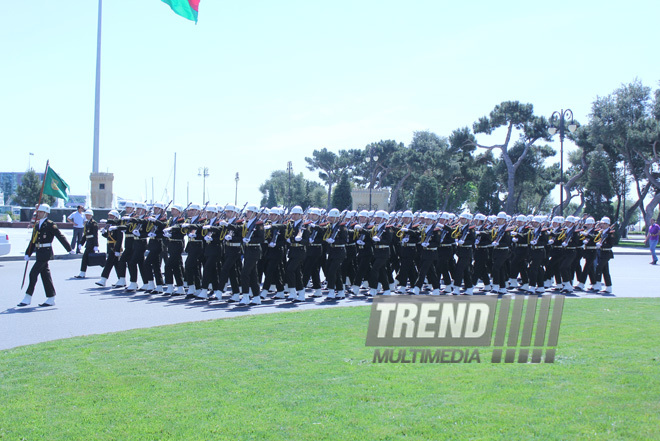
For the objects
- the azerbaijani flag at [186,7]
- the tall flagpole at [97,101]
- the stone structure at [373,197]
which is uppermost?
the tall flagpole at [97,101]

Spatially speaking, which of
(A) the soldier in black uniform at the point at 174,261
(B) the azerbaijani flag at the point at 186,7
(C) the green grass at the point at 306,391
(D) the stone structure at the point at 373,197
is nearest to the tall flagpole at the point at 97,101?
(D) the stone structure at the point at 373,197

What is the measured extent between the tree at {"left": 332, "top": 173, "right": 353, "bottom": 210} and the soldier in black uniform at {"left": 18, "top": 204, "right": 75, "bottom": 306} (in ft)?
192

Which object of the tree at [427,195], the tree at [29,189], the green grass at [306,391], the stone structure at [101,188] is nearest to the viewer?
the green grass at [306,391]

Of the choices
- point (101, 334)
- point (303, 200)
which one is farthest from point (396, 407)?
point (303, 200)

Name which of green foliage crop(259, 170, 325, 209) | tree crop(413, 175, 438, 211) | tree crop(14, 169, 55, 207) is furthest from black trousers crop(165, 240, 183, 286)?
tree crop(14, 169, 55, 207)

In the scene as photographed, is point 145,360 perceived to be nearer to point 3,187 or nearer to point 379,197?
point 379,197

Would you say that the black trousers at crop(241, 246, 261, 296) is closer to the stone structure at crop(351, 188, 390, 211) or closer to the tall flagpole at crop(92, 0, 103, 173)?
the tall flagpole at crop(92, 0, 103, 173)

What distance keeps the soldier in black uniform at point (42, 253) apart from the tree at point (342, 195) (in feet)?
192

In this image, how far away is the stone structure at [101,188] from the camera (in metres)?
63.6

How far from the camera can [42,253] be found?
39.0 ft

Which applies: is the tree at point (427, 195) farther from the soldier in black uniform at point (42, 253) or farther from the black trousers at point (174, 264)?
the soldier in black uniform at point (42, 253)

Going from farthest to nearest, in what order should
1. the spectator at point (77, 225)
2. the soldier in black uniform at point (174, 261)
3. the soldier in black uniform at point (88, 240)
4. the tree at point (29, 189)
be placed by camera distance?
the tree at point (29, 189), the spectator at point (77, 225), the soldier in black uniform at point (88, 240), the soldier in black uniform at point (174, 261)

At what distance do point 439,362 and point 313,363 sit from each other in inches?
57.1

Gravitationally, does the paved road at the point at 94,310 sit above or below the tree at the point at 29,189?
below
